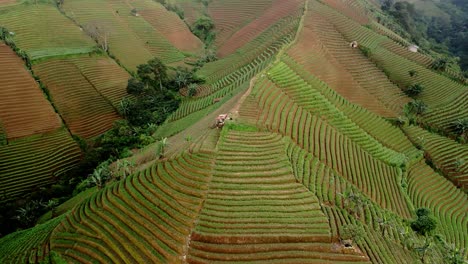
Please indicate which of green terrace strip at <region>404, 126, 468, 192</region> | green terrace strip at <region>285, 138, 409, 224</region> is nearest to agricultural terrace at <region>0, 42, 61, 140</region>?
green terrace strip at <region>285, 138, 409, 224</region>

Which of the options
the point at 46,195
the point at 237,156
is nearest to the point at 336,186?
the point at 237,156

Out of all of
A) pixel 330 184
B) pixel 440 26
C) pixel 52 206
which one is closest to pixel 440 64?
pixel 330 184

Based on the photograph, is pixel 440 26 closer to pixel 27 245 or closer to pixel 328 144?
pixel 328 144

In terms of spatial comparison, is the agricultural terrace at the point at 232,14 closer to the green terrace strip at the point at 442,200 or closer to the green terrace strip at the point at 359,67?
the green terrace strip at the point at 359,67

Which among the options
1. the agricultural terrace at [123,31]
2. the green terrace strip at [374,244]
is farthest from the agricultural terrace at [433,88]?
the agricultural terrace at [123,31]

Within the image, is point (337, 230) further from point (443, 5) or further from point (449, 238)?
point (443, 5)

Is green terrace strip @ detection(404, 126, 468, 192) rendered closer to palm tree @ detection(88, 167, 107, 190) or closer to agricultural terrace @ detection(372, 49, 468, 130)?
agricultural terrace @ detection(372, 49, 468, 130)
